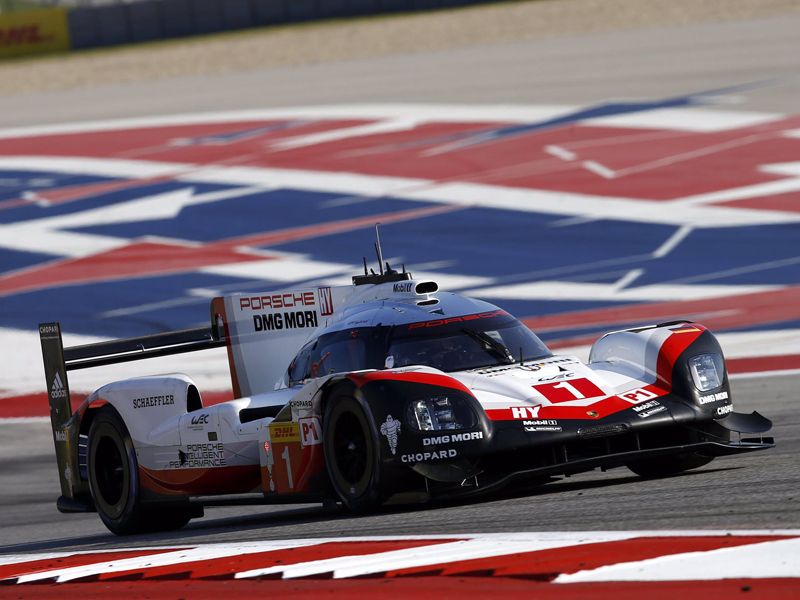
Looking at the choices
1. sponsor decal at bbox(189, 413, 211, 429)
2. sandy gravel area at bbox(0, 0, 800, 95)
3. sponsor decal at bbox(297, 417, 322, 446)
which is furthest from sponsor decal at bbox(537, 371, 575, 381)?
sandy gravel area at bbox(0, 0, 800, 95)

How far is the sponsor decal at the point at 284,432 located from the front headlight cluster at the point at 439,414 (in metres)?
0.91

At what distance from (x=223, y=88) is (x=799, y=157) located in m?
14.4

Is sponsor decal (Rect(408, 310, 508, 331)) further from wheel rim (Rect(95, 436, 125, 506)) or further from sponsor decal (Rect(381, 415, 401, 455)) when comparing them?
wheel rim (Rect(95, 436, 125, 506))

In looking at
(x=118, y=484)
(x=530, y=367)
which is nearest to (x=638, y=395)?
(x=530, y=367)

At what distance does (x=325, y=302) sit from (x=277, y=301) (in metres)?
0.33

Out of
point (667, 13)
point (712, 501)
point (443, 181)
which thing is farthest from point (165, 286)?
point (667, 13)

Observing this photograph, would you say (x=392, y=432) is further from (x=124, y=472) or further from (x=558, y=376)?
(x=124, y=472)

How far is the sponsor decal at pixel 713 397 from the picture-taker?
25.3 ft

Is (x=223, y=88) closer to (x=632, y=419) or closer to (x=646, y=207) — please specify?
(x=646, y=207)

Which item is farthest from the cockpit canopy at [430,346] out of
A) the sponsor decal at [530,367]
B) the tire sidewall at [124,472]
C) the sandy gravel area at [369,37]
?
the sandy gravel area at [369,37]

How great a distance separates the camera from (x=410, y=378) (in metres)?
7.15

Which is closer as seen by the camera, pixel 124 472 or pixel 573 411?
pixel 573 411

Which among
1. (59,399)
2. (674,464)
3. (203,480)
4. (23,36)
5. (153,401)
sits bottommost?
(674,464)

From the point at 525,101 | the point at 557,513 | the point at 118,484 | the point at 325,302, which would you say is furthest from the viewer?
the point at 525,101
